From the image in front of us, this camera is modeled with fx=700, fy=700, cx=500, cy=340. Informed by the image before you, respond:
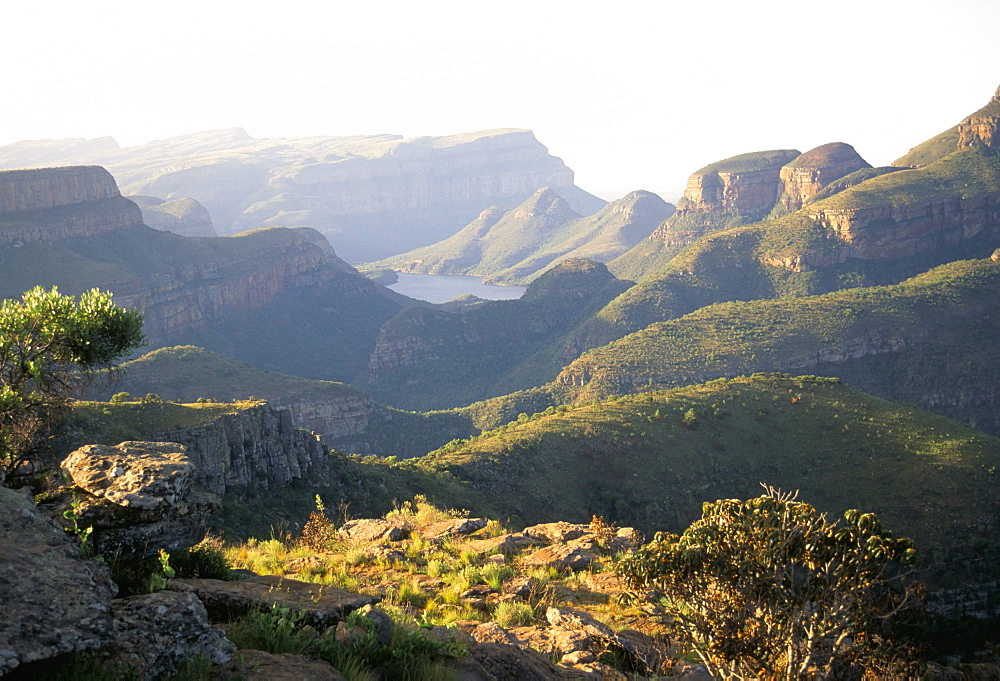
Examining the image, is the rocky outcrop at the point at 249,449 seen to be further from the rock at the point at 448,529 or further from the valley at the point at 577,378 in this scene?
the rock at the point at 448,529

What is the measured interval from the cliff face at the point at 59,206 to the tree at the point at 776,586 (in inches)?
5044

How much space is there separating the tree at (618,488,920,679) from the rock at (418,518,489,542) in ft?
Answer: 39.0

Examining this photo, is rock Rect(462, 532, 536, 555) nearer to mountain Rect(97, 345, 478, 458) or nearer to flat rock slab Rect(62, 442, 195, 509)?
flat rock slab Rect(62, 442, 195, 509)

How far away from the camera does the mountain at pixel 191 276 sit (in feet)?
379

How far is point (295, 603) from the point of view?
10484mm

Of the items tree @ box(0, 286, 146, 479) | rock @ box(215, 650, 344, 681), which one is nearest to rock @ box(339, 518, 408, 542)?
tree @ box(0, 286, 146, 479)

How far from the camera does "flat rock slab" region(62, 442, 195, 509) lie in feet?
35.4

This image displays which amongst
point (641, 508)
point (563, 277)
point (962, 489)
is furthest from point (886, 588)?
point (563, 277)

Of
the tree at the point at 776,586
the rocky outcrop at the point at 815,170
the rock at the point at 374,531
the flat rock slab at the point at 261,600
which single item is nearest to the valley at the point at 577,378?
the rock at the point at 374,531

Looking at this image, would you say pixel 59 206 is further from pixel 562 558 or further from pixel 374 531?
pixel 562 558

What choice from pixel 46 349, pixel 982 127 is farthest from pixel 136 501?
pixel 982 127

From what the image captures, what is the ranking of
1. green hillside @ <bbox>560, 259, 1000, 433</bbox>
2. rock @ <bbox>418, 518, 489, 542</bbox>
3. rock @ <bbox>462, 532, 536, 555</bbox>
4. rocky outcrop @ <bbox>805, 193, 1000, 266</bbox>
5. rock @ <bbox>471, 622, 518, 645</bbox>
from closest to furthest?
rock @ <bbox>471, 622, 518, 645</bbox>
rock @ <bbox>462, 532, 536, 555</bbox>
rock @ <bbox>418, 518, 489, 542</bbox>
green hillside @ <bbox>560, 259, 1000, 433</bbox>
rocky outcrop @ <bbox>805, 193, 1000, 266</bbox>

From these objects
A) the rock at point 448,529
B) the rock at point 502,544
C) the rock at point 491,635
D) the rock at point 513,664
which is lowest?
the rock at point 448,529

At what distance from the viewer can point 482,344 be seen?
147 metres
